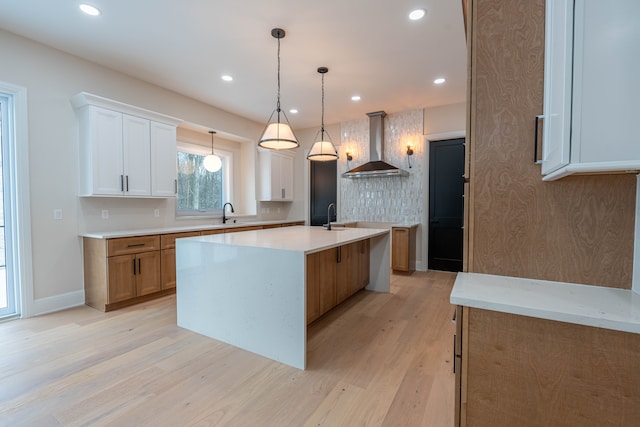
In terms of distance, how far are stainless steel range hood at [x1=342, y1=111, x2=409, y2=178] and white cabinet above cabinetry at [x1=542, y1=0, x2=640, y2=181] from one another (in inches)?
161

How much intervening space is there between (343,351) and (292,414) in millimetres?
773

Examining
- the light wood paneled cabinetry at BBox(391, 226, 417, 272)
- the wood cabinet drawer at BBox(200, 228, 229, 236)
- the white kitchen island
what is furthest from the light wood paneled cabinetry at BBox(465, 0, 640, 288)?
the wood cabinet drawer at BBox(200, 228, 229, 236)

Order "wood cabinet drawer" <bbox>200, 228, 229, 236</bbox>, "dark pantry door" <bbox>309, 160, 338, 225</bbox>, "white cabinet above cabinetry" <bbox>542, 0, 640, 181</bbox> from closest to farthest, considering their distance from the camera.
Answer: "white cabinet above cabinetry" <bbox>542, 0, 640, 181</bbox>
"wood cabinet drawer" <bbox>200, 228, 229, 236</bbox>
"dark pantry door" <bbox>309, 160, 338, 225</bbox>

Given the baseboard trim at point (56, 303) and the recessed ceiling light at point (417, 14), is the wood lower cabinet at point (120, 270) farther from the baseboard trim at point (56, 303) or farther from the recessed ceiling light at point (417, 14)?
the recessed ceiling light at point (417, 14)

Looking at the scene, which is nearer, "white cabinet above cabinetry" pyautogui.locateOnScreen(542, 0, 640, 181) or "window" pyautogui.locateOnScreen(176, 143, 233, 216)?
"white cabinet above cabinetry" pyautogui.locateOnScreen(542, 0, 640, 181)

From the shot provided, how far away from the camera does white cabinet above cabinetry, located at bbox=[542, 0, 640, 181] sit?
2.79 feet

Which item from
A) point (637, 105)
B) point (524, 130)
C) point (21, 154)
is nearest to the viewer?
point (637, 105)

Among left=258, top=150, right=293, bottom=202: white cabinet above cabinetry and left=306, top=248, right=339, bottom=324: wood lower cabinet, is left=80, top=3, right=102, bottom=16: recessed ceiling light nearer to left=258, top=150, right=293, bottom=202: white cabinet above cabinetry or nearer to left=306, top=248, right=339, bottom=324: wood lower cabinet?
left=306, top=248, right=339, bottom=324: wood lower cabinet

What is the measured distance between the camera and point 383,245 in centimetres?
384

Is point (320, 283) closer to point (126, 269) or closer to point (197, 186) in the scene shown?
point (126, 269)

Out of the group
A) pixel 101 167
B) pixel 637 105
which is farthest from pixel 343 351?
pixel 101 167

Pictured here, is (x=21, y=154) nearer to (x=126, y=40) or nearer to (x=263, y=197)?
(x=126, y=40)

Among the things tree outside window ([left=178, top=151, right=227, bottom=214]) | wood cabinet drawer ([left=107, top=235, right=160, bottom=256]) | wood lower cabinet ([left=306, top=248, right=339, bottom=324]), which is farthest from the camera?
tree outside window ([left=178, top=151, right=227, bottom=214])

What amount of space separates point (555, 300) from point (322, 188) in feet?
17.7
